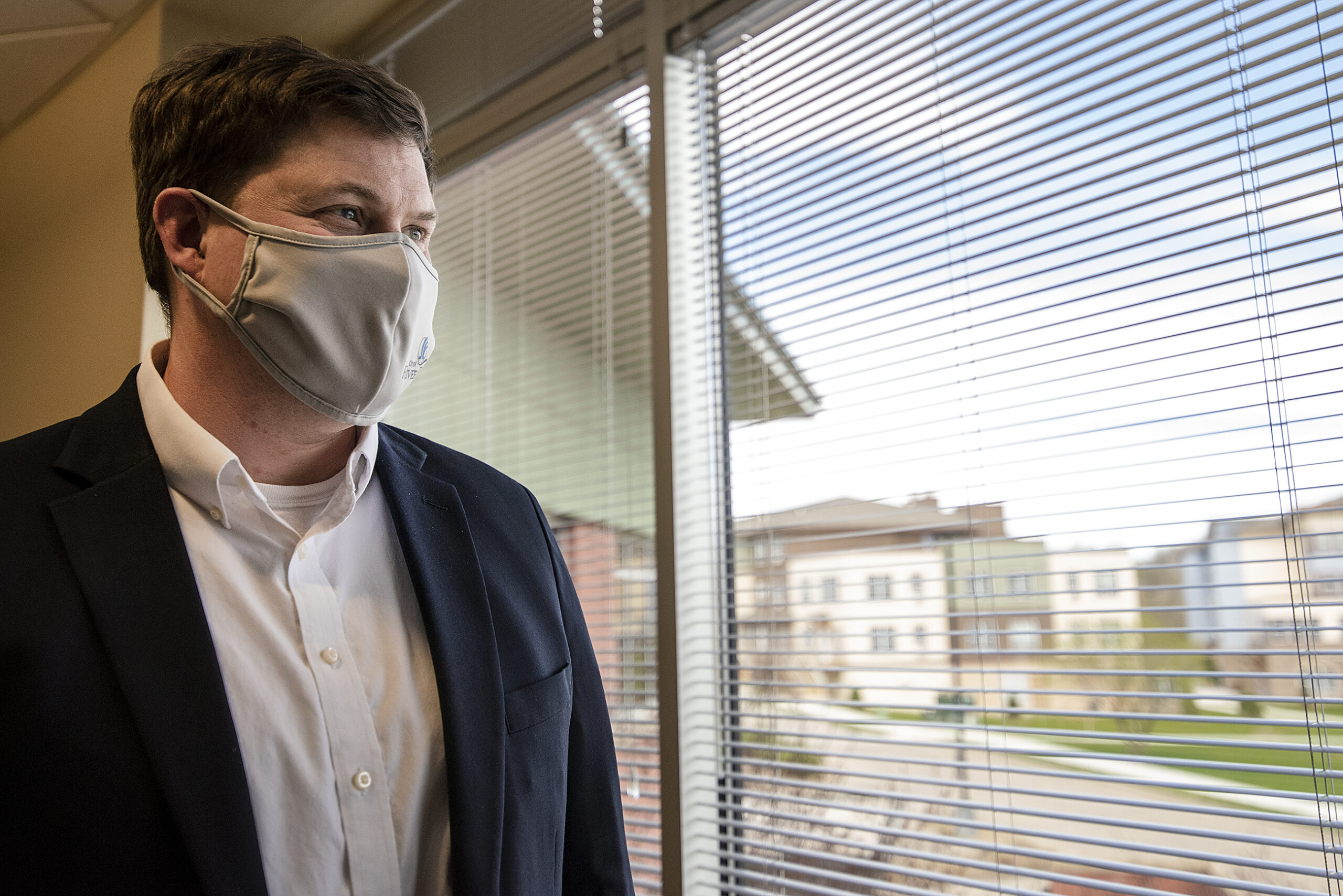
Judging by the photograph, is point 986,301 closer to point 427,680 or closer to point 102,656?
point 427,680

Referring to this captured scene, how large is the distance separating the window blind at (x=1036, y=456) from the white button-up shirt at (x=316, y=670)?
0.84 m

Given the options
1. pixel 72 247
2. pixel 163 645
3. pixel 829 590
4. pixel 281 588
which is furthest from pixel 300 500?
pixel 72 247

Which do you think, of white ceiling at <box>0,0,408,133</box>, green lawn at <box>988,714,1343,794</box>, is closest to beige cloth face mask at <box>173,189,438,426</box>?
green lawn at <box>988,714,1343,794</box>

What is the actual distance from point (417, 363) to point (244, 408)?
0.20m

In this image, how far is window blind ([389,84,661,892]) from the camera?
2023 millimetres

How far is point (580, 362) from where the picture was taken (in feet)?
A: 7.31

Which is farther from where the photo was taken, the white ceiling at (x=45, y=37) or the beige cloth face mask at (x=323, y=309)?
the white ceiling at (x=45, y=37)

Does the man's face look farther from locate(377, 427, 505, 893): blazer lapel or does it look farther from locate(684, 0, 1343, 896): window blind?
locate(684, 0, 1343, 896): window blind

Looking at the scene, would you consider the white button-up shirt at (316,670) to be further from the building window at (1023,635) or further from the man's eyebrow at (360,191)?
the building window at (1023,635)

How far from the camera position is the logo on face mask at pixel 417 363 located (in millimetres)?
1070

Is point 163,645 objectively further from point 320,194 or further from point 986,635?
point 986,635

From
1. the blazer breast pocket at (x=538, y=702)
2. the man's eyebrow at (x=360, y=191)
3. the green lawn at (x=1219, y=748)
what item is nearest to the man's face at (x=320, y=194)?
the man's eyebrow at (x=360, y=191)

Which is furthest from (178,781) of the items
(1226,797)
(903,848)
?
(1226,797)

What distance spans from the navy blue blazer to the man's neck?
0.06 meters
